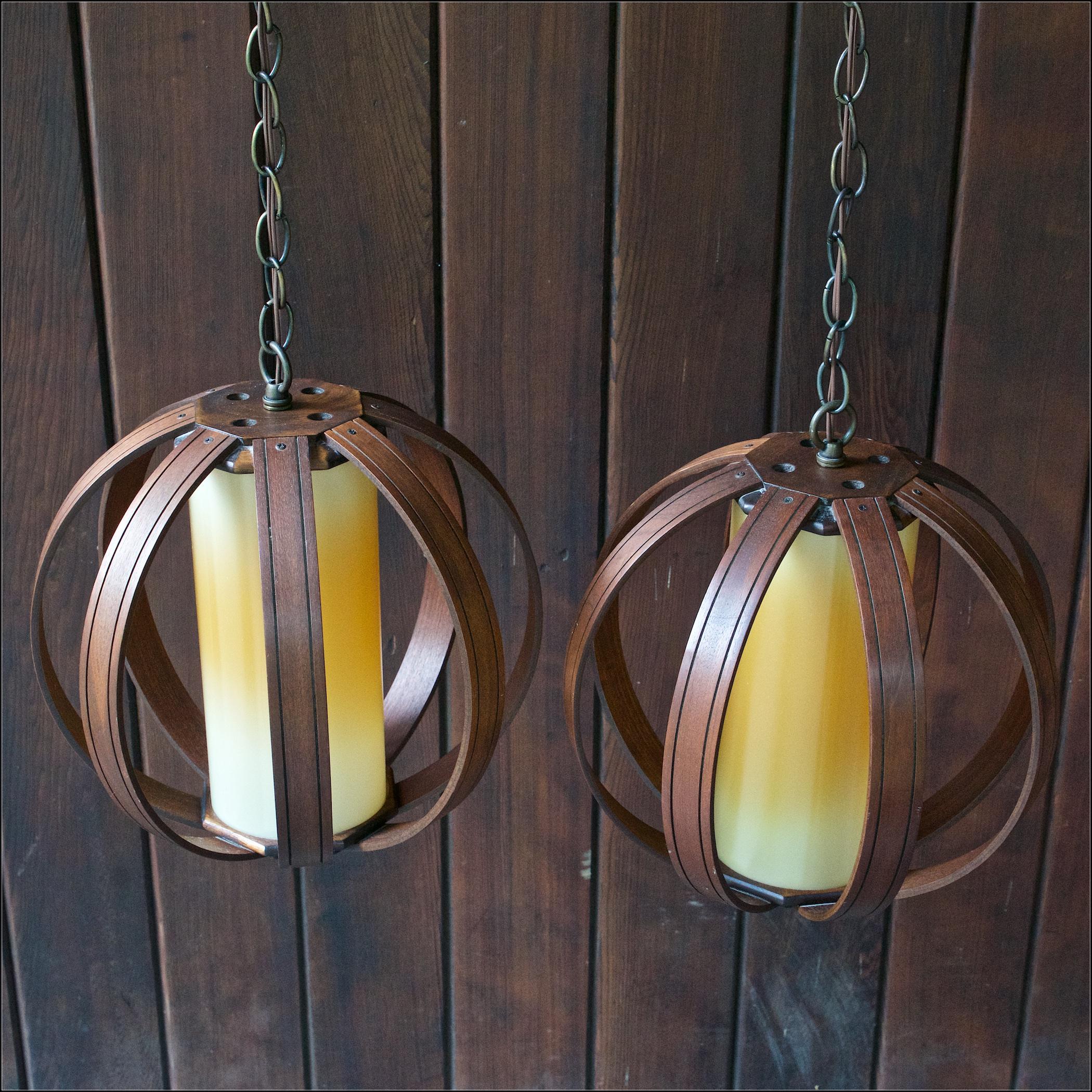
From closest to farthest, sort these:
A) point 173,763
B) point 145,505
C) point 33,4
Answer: point 145,505 → point 33,4 → point 173,763

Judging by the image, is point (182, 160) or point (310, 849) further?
point (182, 160)

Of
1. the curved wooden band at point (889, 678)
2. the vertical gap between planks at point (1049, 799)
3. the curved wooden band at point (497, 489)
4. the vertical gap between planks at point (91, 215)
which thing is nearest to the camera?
the curved wooden band at point (889, 678)

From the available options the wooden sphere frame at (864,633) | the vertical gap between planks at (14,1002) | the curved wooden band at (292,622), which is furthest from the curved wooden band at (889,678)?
the vertical gap between planks at (14,1002)

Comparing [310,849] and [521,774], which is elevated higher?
[310,849]

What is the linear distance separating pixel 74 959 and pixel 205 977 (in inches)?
5.0

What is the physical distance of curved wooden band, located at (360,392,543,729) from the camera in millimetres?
669

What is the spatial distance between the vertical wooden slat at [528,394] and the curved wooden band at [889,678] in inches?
17.0

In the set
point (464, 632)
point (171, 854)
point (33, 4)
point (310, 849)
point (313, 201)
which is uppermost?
point (33, 4)

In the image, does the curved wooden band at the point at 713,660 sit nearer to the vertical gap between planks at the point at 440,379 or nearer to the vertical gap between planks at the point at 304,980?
the vertical gap between planks at the point at 440,379

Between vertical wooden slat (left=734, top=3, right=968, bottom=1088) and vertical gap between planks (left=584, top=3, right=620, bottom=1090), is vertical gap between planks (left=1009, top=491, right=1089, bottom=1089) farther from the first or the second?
vertical gap between planks (left=584, top=3, right=620, bottom=1090)

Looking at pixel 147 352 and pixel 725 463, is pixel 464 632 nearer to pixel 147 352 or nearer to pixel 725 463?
pixel 725 463

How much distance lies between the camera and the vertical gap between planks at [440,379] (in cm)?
90

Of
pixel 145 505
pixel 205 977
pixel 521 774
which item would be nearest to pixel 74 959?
pixel 205 977

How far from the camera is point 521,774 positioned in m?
1.07
